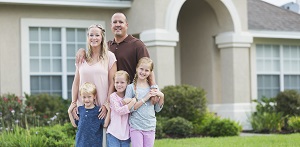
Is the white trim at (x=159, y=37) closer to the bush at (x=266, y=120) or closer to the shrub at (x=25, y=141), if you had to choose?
the bush at (x=266, y=120)

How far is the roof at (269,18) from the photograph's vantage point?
18816 mm

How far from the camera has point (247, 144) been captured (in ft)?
39.0

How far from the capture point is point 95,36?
679 centimetres

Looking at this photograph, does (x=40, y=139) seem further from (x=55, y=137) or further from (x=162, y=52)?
(x=162, y=52)

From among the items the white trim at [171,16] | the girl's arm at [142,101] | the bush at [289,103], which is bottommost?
the bush at [289,103]

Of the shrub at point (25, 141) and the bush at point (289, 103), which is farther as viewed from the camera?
the bush at point (289, 103)

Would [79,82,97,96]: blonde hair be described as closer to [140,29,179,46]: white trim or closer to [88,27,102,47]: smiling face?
[88,27,102,47]: smiling face

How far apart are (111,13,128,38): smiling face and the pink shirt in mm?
732

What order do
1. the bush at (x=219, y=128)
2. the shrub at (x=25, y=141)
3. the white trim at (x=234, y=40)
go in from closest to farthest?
the shrub at (x=25, y=141), the bush at (x=219, y=128), the white trim at (x=234, y=40)

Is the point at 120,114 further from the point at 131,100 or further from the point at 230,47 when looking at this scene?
the point at 230,47

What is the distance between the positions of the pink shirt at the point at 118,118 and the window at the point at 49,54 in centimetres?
898

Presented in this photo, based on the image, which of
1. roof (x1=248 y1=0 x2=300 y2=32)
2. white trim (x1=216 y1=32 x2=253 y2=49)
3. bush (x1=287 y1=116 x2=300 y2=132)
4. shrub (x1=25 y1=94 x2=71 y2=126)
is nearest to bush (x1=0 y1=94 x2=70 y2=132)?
shrub (x1=25 y1=94 x2=71 y2=126)

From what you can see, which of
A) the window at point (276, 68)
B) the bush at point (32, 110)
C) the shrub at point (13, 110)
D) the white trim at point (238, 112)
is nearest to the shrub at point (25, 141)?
the bush at point (32, 110)

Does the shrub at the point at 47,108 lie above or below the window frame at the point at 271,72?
below
